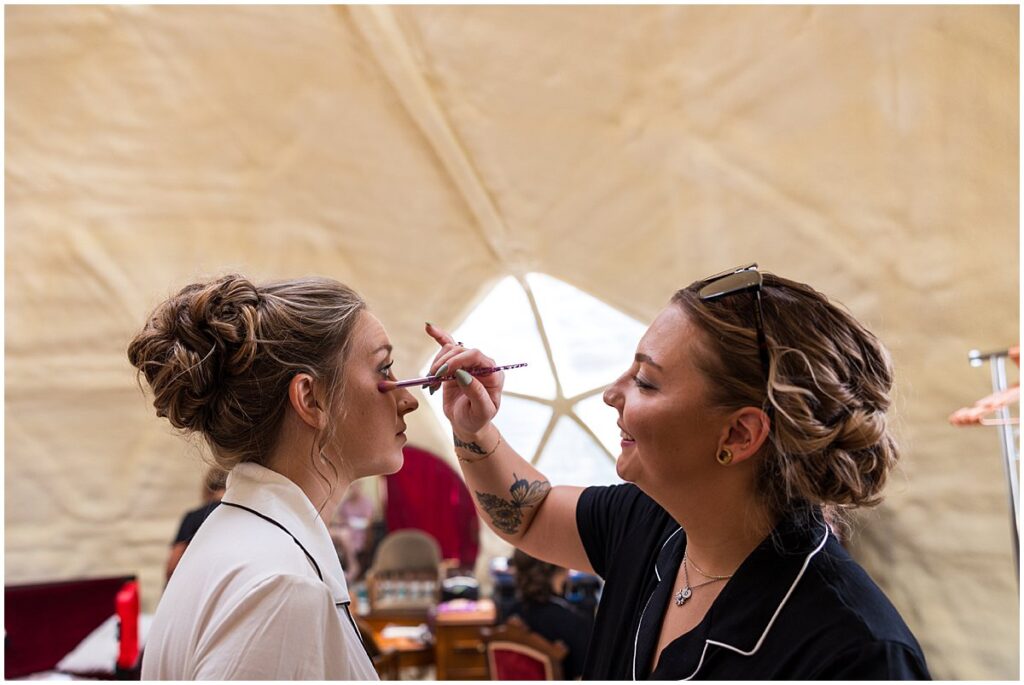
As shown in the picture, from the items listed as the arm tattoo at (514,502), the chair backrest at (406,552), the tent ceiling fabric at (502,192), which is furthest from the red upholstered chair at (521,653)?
the arm tattoo at (514,502)

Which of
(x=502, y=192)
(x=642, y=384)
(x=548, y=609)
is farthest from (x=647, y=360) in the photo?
(x=502, y=192)

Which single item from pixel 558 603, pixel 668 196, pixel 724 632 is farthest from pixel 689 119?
pixel 724 632

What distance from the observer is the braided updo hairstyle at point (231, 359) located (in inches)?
59.2

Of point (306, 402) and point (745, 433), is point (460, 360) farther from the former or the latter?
point (745, 433)

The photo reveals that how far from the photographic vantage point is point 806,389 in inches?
53.8

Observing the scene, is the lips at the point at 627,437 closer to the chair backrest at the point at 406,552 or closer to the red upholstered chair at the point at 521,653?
the red upholstered chair at the point at 521,653

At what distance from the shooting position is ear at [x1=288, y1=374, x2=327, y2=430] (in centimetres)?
154

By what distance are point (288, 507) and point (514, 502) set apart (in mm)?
600

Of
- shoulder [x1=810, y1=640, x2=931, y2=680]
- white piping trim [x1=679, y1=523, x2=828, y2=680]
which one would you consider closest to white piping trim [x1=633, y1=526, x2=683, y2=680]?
white piping trim [x1=679, y1=523, x2=828, y2=680]

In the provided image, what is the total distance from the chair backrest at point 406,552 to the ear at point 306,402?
3.93m

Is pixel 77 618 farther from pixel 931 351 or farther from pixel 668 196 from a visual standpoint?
pixel 931 351

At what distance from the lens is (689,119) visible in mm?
4160

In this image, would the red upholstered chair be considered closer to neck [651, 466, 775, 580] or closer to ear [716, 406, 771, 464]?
neck [651, 466, 775, 580]

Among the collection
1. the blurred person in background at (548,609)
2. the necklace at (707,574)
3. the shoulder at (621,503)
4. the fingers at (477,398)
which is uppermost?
the fingers at (477,398)
